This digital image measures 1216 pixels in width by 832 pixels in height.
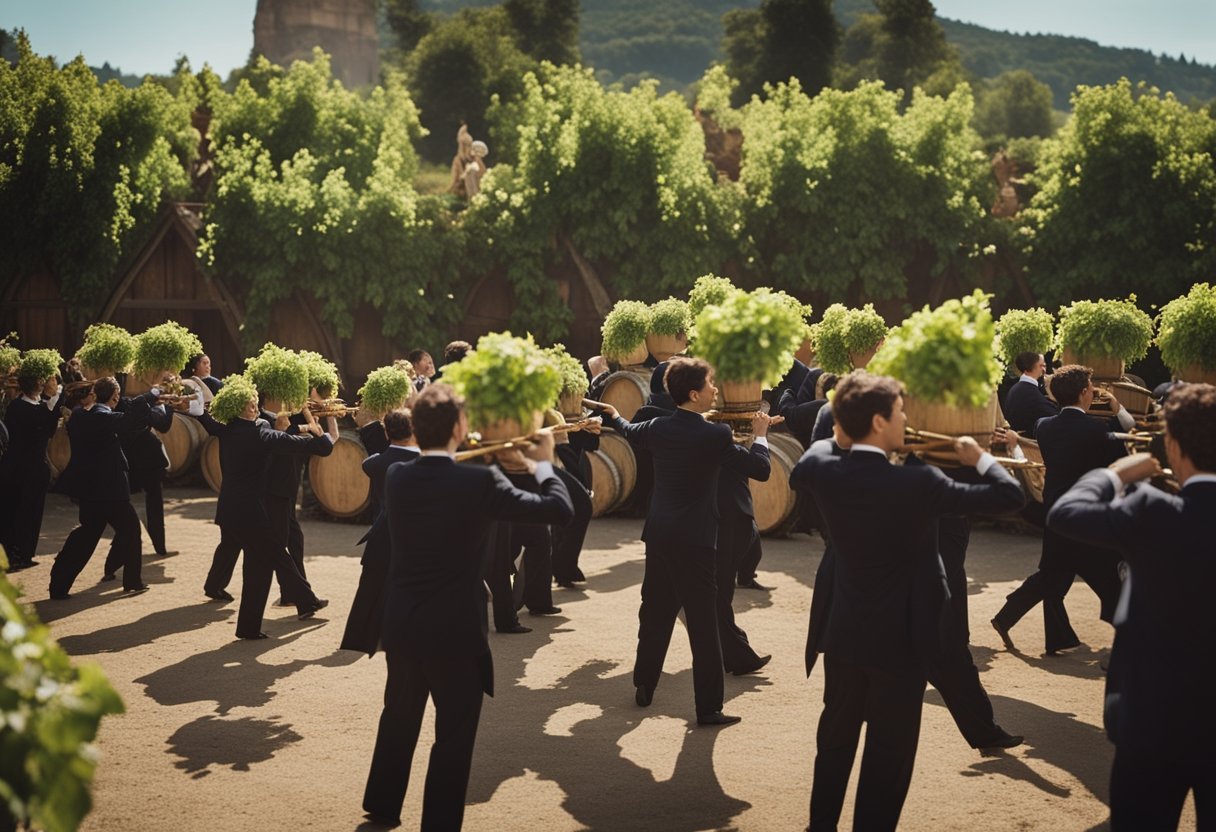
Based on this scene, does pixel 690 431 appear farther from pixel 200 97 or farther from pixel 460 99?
pixel 460 99

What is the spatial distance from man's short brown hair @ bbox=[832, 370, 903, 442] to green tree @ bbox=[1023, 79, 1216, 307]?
13.9 m

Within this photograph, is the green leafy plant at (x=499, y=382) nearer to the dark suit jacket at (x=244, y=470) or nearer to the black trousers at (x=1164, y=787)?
the black trousers at (x=1164, y=787)

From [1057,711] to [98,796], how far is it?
549cm

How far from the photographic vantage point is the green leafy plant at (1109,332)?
9500mm

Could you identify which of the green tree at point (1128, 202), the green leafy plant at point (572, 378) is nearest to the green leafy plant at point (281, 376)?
the green leafy plant at point (572, 378)

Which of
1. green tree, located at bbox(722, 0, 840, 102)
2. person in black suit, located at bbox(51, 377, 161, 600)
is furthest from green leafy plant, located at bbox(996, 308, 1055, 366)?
green tree, located at bbox(722, 0, 840, 102)

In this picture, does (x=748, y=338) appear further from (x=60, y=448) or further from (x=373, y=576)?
(x=60, y=448)

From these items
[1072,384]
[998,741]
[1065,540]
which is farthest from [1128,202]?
[998,741]

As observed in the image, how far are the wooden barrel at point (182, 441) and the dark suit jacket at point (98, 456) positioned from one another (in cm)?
670

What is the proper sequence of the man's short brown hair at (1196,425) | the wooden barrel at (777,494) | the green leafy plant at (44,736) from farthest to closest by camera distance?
the wooden barrel at (777,494) < the man's short brown hair at (1196,425) < the green leafy plant at (44,736)

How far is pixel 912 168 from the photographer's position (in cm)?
1938

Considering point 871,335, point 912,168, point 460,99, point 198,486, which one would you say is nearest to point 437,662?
point 871,335

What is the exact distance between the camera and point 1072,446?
821cm

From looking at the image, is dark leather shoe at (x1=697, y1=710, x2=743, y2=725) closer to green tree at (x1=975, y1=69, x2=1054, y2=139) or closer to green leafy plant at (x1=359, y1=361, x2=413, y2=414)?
green leafy plant at (x1=359, y1=361, x2=413, y2=414)
